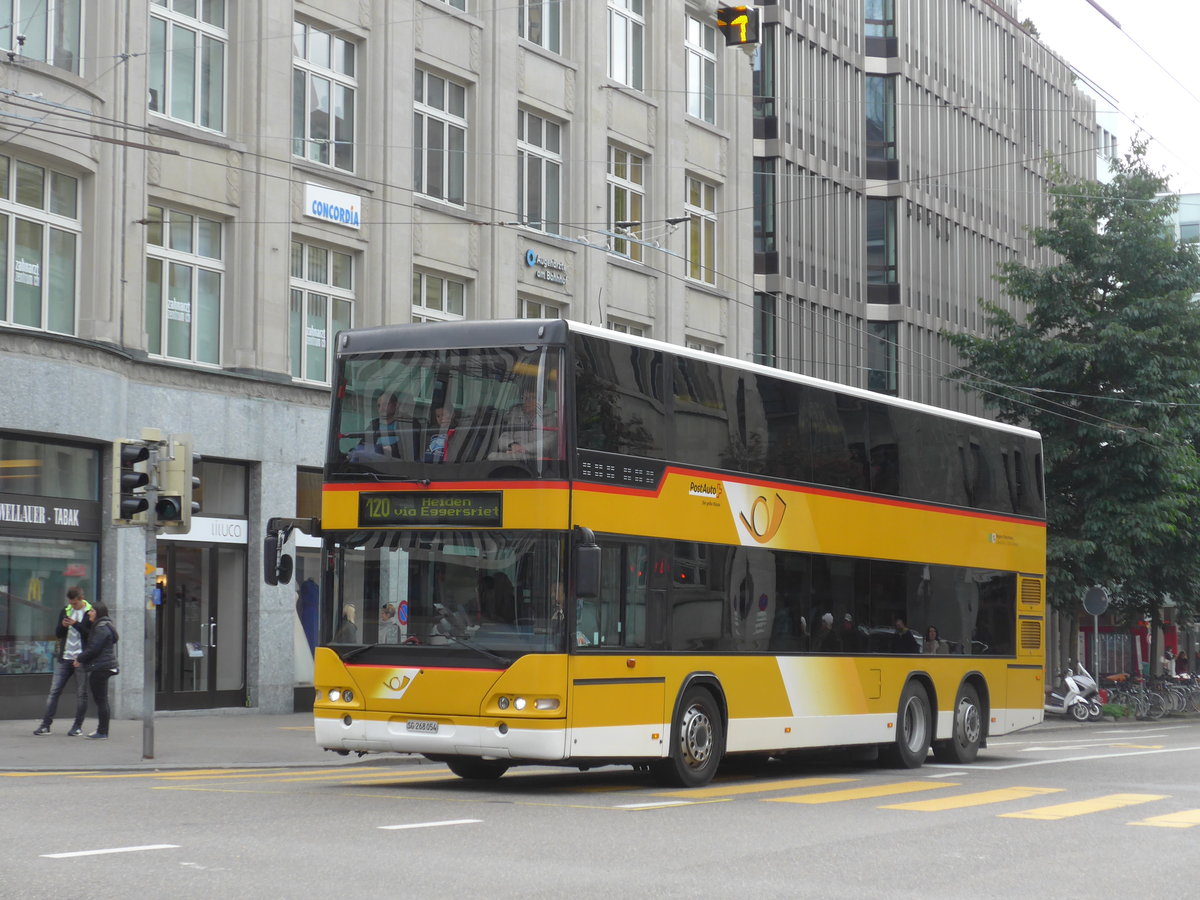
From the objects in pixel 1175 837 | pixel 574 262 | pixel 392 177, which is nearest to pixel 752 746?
pixel 1175 837

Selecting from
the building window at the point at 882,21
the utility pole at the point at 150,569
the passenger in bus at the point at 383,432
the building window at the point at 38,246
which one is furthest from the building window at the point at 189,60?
the building window at the point at 882,21

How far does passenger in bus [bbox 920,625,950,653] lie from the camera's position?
19750 millimetres

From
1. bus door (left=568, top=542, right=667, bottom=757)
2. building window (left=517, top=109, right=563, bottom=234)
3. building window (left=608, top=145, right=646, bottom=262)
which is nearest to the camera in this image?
bus door (left=568, top=542, right=667, bottom=757)

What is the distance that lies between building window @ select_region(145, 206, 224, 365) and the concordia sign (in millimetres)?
1758

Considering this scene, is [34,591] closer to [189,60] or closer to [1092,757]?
[189,60]

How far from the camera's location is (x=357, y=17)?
30.3 m

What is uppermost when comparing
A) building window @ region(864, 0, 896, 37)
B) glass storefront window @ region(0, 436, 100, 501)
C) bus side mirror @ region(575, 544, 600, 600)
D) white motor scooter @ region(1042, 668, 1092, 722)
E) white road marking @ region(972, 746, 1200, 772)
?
building window @ region(864, 0, 896, 37)

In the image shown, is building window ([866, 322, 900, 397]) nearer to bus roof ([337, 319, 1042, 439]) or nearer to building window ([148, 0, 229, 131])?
building window ([148, 0, 229, 131])

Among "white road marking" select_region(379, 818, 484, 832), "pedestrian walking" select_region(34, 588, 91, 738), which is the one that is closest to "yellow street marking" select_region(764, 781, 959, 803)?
"white road marking" select_region(379, 818, 484, 832)

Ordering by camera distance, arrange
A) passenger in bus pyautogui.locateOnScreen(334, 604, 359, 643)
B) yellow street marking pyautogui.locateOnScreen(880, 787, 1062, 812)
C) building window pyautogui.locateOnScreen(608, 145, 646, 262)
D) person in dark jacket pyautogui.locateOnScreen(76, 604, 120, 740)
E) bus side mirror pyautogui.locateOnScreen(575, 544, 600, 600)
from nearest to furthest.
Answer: bus side mirror pyautogui.locateOnScreen(575, 544, 600, 600), yellow street marking pyautogui.locateOnScreen(880, 787, 1062, 812), passenger in bus pyautogui.locateOnScreen(334, 604, 359, 643), person in dark jacket pyautogui.locateOnScreen(76, 604, 120, 740), building window pyautogui.locateOnScreen(608, 145, 646, 262)

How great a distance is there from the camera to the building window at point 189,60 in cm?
2673

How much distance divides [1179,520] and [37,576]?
86.8 ft

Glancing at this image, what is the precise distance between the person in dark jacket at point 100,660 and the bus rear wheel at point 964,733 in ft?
31.2

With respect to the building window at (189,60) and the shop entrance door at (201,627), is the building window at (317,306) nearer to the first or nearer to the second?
the building window at (189,60)
